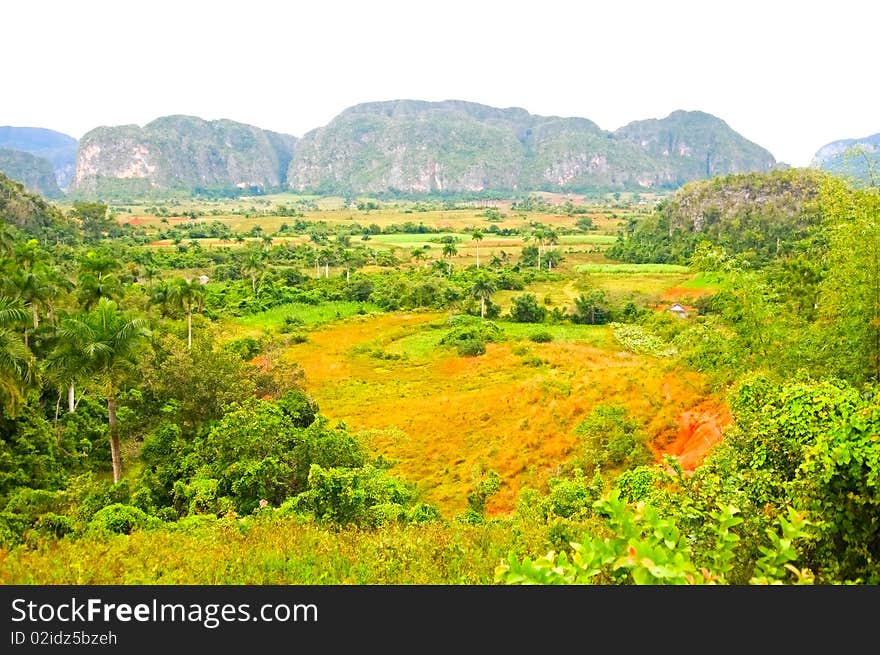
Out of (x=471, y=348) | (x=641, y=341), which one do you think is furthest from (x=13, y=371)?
(x=641, y=341)

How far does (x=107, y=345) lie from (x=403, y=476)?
24.6ft

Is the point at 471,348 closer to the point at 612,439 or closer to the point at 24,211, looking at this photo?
the point at 612,439

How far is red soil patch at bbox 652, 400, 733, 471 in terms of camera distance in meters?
13.0

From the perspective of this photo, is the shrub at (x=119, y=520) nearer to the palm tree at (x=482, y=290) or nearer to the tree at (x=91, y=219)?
the palm tree at (x=482, y=290)

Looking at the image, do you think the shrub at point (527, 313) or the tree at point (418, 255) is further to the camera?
the tree at point (418, 255)

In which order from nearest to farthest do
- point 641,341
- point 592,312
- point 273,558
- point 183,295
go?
1. point 273,558
2. point 183,295
3. point 641,341
4. point 592,312

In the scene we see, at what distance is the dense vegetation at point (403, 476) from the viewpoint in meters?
4.12

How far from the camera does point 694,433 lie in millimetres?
14219

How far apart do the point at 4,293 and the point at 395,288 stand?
31.1m

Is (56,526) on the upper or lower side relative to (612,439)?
upper

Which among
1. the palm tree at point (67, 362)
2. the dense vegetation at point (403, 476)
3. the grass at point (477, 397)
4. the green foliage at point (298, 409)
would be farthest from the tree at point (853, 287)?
the palm tree at point (67, 362)

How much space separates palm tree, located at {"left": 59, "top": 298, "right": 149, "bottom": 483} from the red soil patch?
1223cm

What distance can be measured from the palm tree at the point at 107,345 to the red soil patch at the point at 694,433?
482 inches
